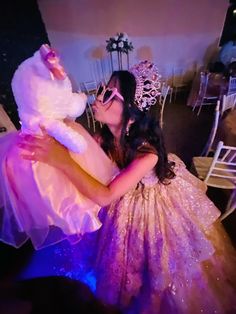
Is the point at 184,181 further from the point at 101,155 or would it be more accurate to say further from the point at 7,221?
the point at 7,221

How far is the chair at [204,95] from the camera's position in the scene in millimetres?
3381

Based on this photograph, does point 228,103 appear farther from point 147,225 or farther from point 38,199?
point 38,199

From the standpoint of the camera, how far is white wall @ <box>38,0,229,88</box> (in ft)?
12.1

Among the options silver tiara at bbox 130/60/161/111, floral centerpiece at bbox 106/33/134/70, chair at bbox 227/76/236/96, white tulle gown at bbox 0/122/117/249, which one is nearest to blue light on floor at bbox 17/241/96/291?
white tulle gown at bbox 0/122/117/249

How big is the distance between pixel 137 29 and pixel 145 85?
3.82 m

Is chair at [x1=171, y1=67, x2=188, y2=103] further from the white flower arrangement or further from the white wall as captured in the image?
the white flower arrangement

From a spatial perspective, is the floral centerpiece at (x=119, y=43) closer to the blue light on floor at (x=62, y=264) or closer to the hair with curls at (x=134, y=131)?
the hair with curls at (x=134, y=131)

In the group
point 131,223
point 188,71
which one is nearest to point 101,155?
point 131,223

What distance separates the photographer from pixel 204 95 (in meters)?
3.50

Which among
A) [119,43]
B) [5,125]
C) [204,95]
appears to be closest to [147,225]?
[5,125]

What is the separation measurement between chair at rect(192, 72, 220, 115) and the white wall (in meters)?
1.26

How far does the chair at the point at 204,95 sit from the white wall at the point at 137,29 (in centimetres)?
126

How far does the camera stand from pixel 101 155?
80cm

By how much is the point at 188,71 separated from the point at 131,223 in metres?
4.41
